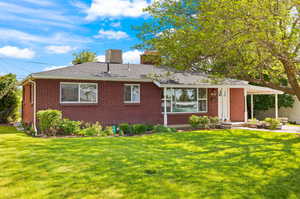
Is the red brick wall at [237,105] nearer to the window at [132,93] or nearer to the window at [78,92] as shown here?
the window at [132,93]

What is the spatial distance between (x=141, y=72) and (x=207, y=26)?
30.9ft

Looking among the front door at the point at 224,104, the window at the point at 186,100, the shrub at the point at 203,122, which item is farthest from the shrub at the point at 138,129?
the front door at the point at 224,104

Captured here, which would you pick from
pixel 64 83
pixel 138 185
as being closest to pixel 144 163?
pixel 138 185

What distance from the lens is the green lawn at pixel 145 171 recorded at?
4855 millimetres

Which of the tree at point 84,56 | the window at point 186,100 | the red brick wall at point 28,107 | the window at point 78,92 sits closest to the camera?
the window at point 78,92

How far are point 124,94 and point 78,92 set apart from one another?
2765 mm

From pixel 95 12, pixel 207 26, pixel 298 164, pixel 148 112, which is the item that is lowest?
pixel 298 164

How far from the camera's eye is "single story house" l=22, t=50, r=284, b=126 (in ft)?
45.0

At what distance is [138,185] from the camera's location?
519 cm

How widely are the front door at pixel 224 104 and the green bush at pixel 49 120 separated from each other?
448 inches

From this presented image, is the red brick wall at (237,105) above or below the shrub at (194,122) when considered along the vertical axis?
above

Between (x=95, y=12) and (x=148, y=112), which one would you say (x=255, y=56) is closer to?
(x=148, y=112)

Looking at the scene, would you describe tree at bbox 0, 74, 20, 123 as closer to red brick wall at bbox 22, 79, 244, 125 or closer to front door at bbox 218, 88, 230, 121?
red brick wall at bbox 22, 79, 244, 125

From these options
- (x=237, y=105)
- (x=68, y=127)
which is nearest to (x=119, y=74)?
(x=68, y=127)
